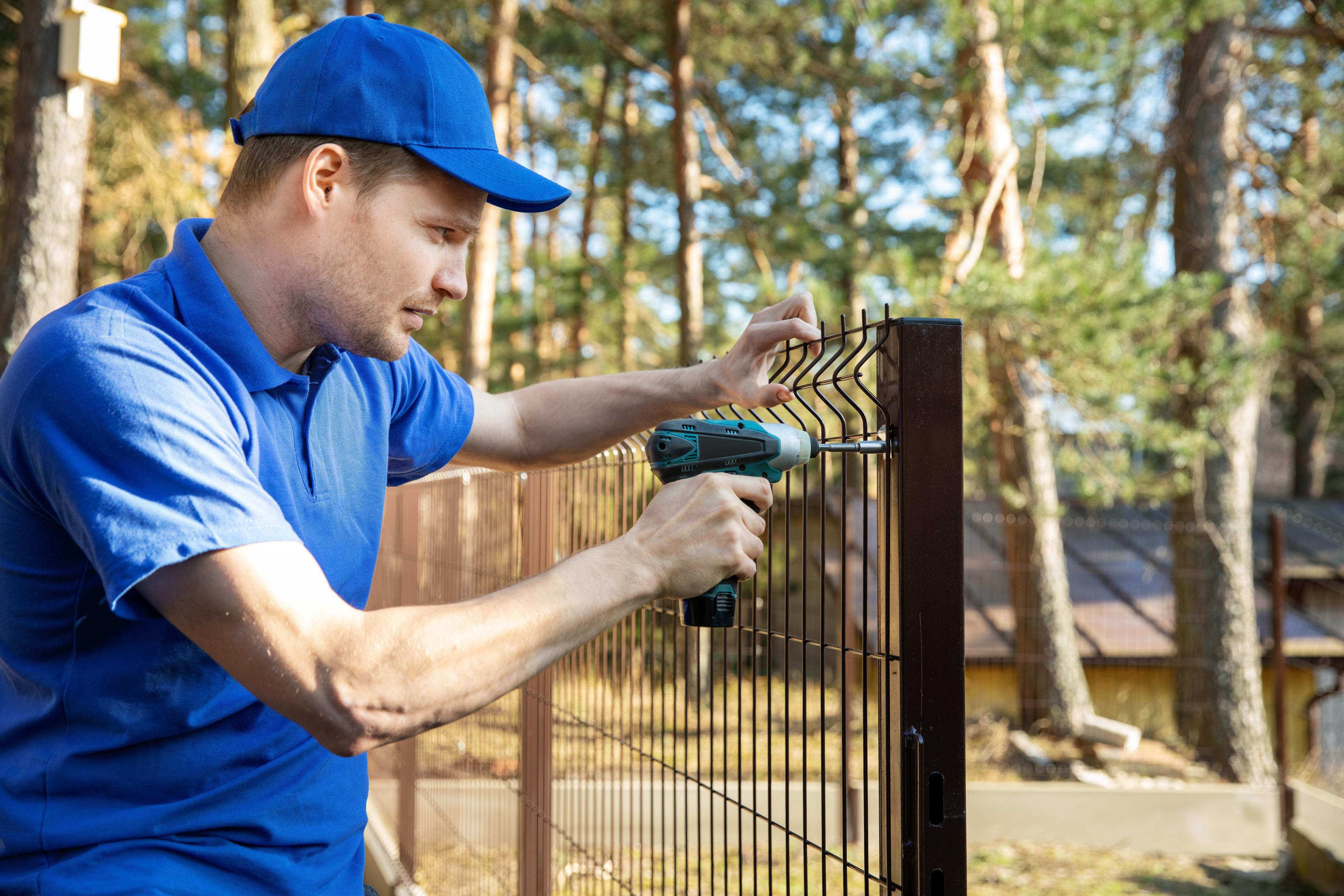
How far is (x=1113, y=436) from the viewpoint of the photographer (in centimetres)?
793

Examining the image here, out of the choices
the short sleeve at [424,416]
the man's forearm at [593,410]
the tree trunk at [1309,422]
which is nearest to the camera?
the short sleeve at [424,416]

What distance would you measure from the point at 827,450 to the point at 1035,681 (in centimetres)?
841

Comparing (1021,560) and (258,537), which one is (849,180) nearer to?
(1021,560)

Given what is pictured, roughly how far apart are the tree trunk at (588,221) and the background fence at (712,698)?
26.2 ft

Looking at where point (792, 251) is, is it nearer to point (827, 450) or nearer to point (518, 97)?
point (518, 97)

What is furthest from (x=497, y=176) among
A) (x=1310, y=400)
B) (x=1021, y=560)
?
(x=1310, y=400)

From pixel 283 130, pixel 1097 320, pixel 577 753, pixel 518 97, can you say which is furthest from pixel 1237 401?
pixel 518 97

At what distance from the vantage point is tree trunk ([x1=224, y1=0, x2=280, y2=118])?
8047 millimetres

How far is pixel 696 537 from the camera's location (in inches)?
55.9

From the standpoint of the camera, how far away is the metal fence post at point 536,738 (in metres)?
3.09

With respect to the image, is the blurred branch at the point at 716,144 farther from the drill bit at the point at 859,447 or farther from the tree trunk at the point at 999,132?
the drill bit at the point at 859,447

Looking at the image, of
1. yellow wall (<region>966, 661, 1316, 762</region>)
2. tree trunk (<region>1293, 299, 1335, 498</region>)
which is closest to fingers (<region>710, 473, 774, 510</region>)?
yellow wall (<region>966, 661, 1316, 762</region>)

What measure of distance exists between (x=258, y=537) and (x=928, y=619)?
0.94 metres

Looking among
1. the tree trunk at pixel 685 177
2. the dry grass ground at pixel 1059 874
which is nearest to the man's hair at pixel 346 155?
the dry grass ground at pixel 1059 874
